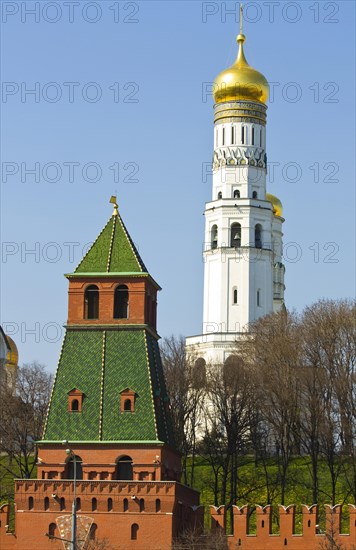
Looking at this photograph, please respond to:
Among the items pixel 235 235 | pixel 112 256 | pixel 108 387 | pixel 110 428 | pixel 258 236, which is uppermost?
pixel 258 236

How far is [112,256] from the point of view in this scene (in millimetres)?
66062

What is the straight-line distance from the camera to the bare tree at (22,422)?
8712 centimetres

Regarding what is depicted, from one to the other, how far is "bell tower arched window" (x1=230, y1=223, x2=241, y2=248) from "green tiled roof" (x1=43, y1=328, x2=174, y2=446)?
153ft

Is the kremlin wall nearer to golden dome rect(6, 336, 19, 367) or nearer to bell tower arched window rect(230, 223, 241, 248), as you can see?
bell tower arched window rect(230, 223, 241, 248)

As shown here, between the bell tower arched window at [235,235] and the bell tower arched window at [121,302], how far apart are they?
4619 centimetres

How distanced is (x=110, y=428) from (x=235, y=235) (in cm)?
→ 4991

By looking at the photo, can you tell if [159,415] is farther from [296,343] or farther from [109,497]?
[296,343]

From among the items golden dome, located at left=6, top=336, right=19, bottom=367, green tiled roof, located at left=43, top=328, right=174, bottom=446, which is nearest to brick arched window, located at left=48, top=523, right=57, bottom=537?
green tiled roof, located at left=43, top=328, right=174, bottom=446

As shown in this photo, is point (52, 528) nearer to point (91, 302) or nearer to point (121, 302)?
point (91, 302)

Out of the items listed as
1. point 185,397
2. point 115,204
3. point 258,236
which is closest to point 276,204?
point 258,236

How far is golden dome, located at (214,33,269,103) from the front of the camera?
111m

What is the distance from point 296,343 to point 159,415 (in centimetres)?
2338

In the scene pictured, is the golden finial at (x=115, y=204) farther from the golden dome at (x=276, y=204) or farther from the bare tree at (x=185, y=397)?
the golden dome at (x=276, y=204)

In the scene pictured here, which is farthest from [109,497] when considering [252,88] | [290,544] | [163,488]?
[252,88]
